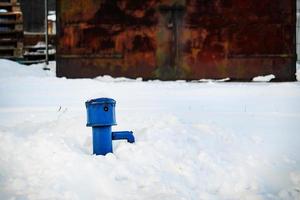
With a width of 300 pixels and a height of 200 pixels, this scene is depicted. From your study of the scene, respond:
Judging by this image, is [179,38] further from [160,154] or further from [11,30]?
[11,30]

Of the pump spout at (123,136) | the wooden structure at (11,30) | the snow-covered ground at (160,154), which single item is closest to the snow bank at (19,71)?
the wooden structure at (11,30)

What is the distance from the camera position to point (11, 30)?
444 inches

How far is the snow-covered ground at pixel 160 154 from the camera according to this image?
2404 mm

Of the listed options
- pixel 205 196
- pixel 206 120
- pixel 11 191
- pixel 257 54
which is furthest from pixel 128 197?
pixel 257 54

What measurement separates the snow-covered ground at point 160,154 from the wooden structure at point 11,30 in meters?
6.74

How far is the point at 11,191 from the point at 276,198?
1.44m

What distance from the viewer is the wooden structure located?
36.9 feet

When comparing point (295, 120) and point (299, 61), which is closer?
point (295, 120)

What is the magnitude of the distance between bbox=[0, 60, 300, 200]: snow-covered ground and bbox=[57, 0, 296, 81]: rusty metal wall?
223 centimetres

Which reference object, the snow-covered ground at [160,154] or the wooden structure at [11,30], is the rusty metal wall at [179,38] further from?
the wooden structure at [11,30]

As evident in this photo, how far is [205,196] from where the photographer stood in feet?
7.72

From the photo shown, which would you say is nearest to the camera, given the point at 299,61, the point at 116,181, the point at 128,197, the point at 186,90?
the point at 128,197

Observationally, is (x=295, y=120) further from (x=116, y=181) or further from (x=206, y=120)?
(x=116, y=181)

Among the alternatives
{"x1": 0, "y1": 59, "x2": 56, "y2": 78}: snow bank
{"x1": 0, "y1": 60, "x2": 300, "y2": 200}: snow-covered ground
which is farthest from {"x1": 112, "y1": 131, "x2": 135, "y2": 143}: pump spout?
{"x1": 0, "y1": 59, "x2": 56, "y2": 78}: snow bank
